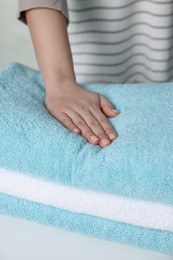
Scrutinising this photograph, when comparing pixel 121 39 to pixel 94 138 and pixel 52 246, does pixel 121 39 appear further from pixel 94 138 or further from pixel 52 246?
pixel 52 246

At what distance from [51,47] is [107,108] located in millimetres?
153

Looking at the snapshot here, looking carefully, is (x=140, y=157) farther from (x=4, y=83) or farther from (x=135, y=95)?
(x=4, y=83)

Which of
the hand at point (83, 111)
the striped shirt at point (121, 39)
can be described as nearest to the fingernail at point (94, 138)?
the hand at point (83, 111)

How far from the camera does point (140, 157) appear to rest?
517 millimetres

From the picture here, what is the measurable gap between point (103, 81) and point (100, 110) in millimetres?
313

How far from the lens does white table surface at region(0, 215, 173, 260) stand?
0.58 metres

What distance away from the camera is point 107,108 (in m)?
0.67

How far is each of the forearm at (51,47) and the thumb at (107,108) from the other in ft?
0.23

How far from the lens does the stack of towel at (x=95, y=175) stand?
52 cm

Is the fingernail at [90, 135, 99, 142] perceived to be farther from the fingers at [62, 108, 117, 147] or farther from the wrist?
the wrist

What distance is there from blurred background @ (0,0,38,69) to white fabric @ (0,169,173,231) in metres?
0.67

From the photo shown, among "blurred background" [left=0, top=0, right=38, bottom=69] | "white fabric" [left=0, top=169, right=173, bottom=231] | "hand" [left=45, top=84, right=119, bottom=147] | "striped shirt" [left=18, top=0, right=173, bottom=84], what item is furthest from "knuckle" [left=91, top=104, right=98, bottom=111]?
"blurred background" [left=0, top=0, right=38, bottom=69]

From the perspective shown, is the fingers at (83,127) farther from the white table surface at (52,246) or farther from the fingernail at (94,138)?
the white table surface at (52,246)

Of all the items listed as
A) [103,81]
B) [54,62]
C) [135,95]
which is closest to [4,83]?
[54,62]
